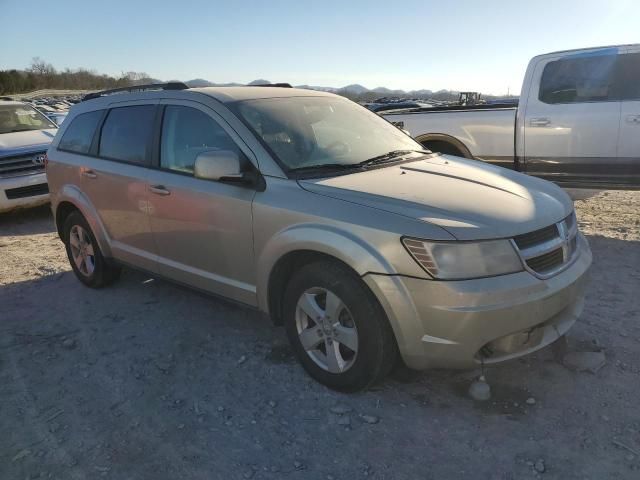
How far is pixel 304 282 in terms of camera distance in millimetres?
3064

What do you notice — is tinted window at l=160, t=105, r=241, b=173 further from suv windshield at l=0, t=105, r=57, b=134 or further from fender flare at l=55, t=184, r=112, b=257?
suv windshield at l=0, t=105, r=57, b=134

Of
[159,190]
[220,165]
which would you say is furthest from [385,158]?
[159,190]

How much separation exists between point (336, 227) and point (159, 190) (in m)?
1.61

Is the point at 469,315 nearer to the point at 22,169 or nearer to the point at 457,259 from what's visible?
the point at 457,259

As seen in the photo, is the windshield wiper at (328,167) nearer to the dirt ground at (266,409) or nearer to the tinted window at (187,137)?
the tinted window at (187,137)

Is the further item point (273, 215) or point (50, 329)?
point (50, 329)

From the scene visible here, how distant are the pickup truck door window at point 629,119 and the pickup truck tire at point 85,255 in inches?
218

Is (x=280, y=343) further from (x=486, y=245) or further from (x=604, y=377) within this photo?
(x=604, y=377)

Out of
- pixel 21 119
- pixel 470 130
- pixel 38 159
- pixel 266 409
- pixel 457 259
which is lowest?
pixel 266 409

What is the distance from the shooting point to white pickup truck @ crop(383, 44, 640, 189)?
6.05 m

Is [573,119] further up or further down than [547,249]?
further up

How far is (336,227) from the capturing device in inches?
112

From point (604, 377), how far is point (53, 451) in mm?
3075

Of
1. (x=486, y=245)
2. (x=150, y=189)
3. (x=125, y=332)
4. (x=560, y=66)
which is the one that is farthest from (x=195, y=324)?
(x=560, y=66)
